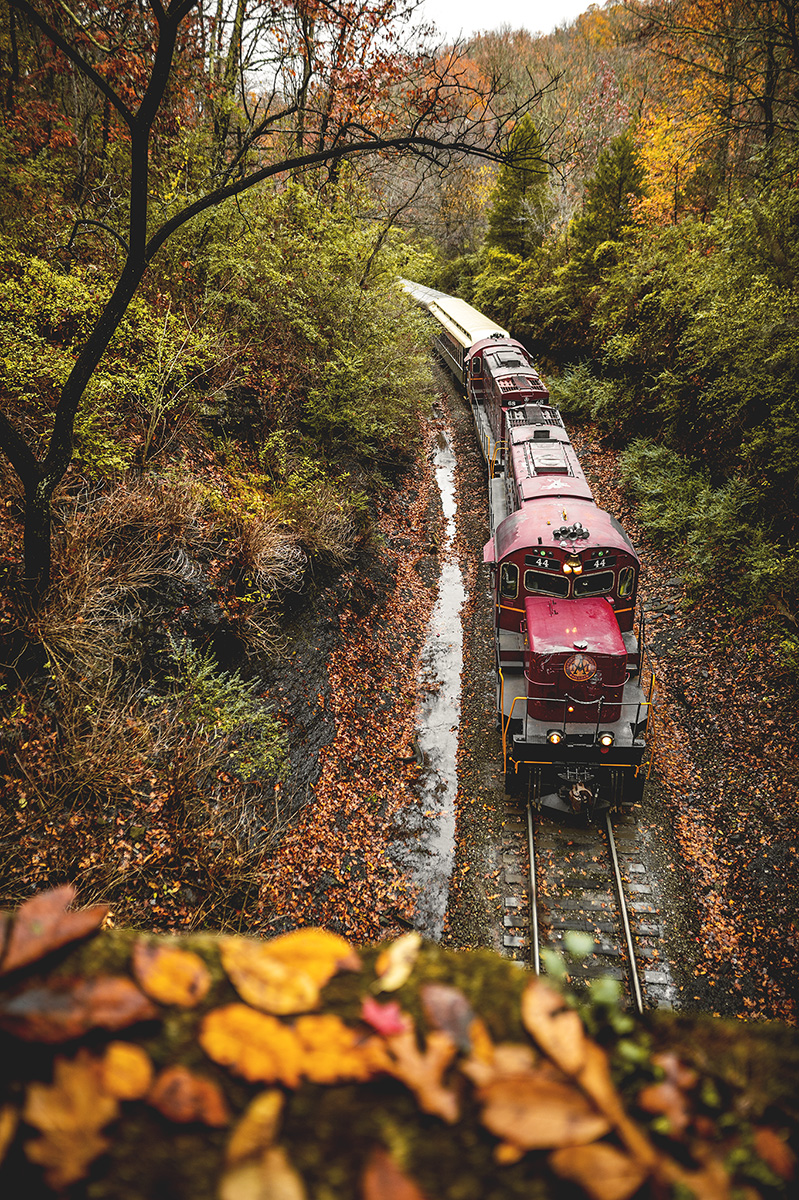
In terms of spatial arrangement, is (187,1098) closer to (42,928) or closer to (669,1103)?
(42,928)

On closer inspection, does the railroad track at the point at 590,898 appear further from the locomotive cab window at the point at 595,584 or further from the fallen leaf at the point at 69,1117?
the fallen leaf at the point at 69,1117

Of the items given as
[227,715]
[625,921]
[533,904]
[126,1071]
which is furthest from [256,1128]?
[625,921]

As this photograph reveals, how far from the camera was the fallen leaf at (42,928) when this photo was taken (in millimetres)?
1388

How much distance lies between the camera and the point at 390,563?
15.3 meters

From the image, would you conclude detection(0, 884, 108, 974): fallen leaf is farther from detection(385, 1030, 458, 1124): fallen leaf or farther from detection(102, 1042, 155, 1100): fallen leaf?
detection(385, 1030, 458, 1124): fallen leaf

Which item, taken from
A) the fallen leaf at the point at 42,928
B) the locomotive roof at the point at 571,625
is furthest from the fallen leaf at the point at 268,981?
the locomotive roof at the point at 571,625

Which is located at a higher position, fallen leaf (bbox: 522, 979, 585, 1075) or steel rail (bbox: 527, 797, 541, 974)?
fallen leaf (bbox: 522, 979, 585, 1075)

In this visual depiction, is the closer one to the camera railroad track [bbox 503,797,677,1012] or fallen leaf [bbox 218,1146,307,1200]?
fallen leaf [bbox 218,1146,307,1200]

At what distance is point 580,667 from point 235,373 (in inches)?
355

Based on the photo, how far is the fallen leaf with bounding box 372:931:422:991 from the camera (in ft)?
5.04

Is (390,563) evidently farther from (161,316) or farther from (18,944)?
(18,944)

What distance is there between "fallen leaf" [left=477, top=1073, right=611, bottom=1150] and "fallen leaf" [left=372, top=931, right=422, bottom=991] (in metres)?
0.33

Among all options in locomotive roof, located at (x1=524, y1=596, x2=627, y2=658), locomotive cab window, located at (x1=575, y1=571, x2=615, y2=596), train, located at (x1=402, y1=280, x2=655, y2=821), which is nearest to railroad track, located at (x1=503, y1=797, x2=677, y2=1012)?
train, located at (x1=402, y1=280, x2=655, y2=821)

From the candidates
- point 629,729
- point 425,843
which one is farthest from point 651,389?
point 425,843
